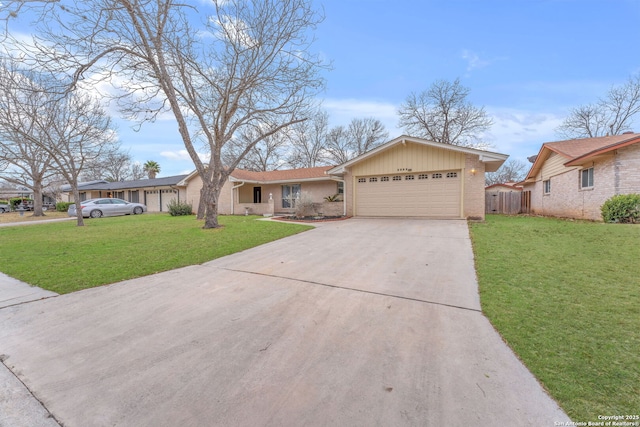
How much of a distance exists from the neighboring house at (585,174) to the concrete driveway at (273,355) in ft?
35.6

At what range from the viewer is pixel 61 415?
1.71 m

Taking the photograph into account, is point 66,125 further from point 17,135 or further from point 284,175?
point 284,175

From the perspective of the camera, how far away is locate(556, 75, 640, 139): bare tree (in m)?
21.2

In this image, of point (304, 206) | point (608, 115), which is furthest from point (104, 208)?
point (608, 115)

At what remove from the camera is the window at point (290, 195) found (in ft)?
61.1

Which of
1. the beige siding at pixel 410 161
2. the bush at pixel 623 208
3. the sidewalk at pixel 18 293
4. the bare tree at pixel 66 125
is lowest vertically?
the sidewalk at pixel 18 293

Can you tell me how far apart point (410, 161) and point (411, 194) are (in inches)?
61.4

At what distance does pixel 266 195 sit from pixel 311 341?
1836 cm

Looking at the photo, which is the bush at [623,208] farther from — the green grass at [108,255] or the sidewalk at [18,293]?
the sidewalk at [18,293]

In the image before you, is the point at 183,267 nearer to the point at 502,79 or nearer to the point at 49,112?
the point at 49,112

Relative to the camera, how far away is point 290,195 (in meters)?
18.9

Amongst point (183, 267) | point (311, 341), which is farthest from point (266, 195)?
point (311, 341)

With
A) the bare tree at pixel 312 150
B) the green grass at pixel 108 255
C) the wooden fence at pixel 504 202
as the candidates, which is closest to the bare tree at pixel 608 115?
the wooden fence at pixel 504 202

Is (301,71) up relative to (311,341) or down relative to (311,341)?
up
